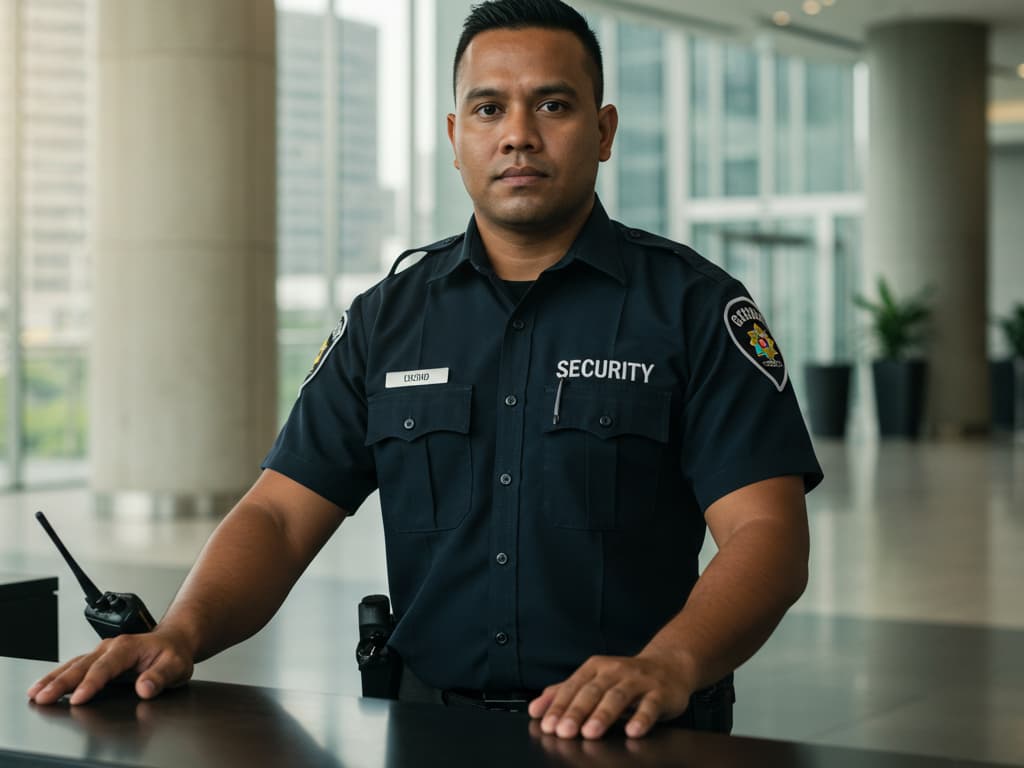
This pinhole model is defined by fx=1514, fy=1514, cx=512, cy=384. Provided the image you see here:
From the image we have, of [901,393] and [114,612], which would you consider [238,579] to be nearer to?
[114,612]

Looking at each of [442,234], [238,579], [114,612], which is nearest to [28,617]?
[238,579]

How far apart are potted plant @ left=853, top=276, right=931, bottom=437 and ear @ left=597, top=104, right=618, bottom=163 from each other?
14.5m

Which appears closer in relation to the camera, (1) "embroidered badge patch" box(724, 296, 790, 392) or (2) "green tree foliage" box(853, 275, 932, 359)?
(1) "embroidered badge patch" box(724, 296, 790, 392)

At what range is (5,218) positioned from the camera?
38.1ft

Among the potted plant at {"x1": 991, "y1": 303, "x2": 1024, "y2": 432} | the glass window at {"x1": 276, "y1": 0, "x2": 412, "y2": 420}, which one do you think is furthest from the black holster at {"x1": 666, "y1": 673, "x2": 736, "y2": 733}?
the potted plant at {"x1": 991, "y1": 303, "x2": 1024, "y2": 432}

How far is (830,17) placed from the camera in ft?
53.9

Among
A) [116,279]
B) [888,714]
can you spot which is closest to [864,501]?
[116,279]

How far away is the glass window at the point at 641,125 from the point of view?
2050 cm

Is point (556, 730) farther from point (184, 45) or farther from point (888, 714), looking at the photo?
point (184, 45)

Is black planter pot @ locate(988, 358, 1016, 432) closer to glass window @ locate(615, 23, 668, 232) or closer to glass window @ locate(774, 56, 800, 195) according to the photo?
glass window @ locate(774, 56, 800, 195)

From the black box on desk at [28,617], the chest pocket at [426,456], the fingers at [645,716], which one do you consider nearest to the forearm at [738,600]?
the fingers at [645,716]

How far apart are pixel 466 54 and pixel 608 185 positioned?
737 inches

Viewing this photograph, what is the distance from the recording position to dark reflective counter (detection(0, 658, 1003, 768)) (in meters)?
1.27

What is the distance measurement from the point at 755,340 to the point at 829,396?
15.3 metres
